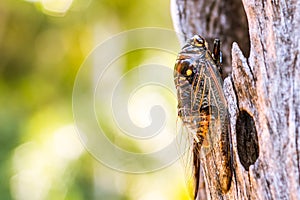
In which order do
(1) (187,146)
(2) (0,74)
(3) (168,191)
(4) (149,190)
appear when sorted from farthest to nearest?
1. (2) (0,74)
2. (4) (149,190)
3. (3) (168,191)
4. (1) (187,146)

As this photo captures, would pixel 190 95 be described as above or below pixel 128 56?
above

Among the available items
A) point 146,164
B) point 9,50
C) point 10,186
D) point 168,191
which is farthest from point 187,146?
point 9,50

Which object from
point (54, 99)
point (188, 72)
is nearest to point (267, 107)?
point (188, 72)

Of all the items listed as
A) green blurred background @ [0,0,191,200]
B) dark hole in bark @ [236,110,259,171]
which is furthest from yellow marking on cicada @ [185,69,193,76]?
green blurred background @ [0,0,191,200]

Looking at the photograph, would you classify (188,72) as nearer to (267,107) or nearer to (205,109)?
(205,109)

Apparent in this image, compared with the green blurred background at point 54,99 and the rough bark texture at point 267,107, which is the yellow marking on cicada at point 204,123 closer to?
the rough bark texture at point 267,107

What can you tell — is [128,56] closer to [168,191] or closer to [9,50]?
[168,191]

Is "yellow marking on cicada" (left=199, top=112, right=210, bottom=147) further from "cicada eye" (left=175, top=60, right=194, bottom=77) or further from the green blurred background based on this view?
the green blurred background
